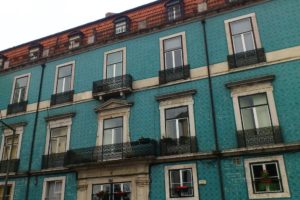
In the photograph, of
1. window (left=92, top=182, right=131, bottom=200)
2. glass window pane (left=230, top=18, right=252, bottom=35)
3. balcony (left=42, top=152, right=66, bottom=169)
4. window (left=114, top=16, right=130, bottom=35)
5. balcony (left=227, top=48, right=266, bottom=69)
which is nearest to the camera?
balcony (left=227, top=48, right=266, bottom=69)

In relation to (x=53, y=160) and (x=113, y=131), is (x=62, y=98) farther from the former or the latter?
(x=113, y=131)

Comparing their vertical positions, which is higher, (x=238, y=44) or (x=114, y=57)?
(x=114, y=57)

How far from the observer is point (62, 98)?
66.4 feet

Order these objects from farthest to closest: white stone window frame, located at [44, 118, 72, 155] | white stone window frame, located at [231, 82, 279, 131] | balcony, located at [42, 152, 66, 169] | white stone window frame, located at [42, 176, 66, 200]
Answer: white stone window frame, located at [44, 118, 72, 155] → balcony, located at [42, 152, 66, 169] → white stone window frame, located at [42, 176, 66, 200] → white stone window frame, located at [231, 82, 279, 131]

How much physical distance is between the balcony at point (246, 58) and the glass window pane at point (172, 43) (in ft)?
10.8

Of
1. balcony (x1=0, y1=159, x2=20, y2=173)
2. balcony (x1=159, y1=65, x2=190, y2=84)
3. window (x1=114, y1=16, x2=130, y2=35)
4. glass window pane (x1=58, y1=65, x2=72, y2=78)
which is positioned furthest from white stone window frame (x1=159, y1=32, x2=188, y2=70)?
balcony (x1=0, y1=159, x2=20, y2=173)

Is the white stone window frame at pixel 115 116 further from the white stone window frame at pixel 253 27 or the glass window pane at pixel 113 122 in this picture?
the white stone window frame at pixel 253 27

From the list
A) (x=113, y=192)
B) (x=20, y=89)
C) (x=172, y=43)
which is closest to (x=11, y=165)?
(x=20, y=89)

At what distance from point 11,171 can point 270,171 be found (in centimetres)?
1501

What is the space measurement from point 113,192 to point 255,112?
318 inches

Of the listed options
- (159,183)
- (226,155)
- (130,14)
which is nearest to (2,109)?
(130,14)

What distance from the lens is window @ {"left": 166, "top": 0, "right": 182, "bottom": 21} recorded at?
758 inches

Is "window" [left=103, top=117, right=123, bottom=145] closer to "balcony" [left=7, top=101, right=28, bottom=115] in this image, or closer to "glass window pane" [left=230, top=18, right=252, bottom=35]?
"balcony" [left=7, top=101, right=28, bottom=115]

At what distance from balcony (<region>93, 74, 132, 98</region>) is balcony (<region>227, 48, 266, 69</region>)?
18.8ft
